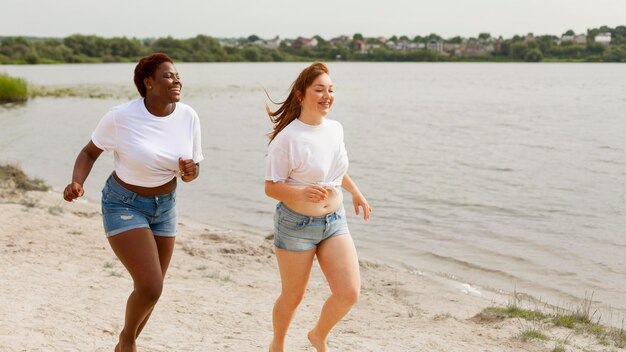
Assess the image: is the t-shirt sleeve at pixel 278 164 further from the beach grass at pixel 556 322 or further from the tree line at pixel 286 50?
the tree line at pixel 286 50

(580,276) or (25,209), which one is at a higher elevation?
(25,209)

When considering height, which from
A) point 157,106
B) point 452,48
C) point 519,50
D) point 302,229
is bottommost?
point 452,48

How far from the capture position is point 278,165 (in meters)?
4.59

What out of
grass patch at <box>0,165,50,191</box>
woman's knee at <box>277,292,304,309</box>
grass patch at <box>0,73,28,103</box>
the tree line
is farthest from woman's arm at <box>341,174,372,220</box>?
the tree line

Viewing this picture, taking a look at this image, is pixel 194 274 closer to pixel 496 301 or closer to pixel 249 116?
pixel 496 301

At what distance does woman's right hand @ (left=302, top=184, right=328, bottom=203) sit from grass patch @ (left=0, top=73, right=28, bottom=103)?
1525 inches

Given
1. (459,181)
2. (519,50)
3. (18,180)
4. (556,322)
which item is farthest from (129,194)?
(519,50)

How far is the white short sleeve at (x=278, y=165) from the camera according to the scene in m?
4.57

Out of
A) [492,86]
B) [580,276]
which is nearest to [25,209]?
[580,276]

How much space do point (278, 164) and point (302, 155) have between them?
6.2 inches

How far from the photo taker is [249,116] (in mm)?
37031

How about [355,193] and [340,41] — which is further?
[340,41]

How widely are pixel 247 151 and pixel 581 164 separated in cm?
1021

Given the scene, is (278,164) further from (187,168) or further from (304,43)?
(304,43)
